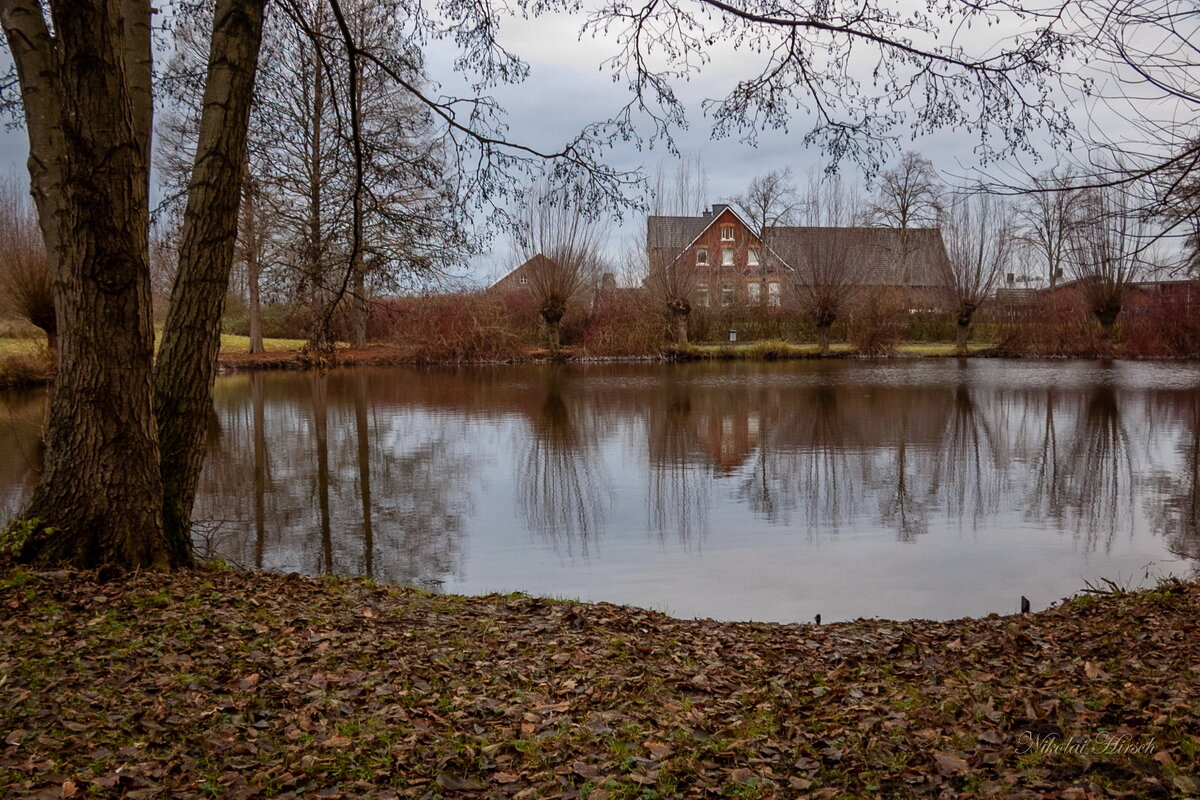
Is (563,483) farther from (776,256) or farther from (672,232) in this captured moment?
(776,256)

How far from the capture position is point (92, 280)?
507 centimetres

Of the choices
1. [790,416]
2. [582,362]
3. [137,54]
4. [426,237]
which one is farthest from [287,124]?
[582,362]

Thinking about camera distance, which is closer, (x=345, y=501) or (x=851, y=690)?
(x=851, y=690)

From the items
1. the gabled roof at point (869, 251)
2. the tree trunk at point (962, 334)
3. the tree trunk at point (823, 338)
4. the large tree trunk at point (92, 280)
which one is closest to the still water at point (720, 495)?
the large tree trunk at point (92, 280)

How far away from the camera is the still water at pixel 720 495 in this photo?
25.1ft

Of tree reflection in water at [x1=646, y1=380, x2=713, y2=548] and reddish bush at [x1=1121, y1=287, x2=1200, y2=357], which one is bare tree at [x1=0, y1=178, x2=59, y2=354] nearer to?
tree reflection in water at [x1=646, y1=380, x2=713, y2=548]

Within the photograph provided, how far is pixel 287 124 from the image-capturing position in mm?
9070

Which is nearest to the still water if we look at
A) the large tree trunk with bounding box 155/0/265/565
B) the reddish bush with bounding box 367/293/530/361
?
the large tree trunk with bounding box 155/0/265/565

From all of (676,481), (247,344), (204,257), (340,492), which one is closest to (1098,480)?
(676,481)

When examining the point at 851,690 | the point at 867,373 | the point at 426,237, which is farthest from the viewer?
the point at 867,373

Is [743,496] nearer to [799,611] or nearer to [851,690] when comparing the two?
[799,611]

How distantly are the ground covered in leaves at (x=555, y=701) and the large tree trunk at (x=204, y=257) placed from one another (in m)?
0.83

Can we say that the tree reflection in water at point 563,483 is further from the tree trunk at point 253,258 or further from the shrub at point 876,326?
the shrub at point 876,326

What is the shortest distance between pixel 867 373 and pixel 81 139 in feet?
88.6
